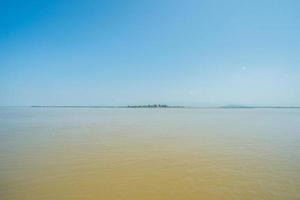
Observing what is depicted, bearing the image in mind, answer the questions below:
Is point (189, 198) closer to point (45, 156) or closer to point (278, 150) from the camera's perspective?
point (45, 156)

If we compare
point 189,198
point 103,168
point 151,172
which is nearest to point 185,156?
point 151,172

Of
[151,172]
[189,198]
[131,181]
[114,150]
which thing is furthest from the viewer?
[114,150]

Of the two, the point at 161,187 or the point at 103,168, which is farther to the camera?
the point at 103,168

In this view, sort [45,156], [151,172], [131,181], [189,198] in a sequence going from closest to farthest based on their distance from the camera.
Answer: [189,198]
[131,181]
[151,172]
[45,156]

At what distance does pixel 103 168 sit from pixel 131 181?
→ 187cm

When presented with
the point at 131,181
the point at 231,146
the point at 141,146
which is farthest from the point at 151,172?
the point at 231,146

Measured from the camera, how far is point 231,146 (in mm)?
14117

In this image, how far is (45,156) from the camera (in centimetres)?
1125

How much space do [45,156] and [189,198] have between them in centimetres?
724

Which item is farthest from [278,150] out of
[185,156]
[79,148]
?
[79,148]

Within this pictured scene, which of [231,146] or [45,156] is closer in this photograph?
[45,156]

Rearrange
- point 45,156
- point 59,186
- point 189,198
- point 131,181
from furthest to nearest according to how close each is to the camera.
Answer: point 45,156, point 131,181, point 59,186, point 189,198

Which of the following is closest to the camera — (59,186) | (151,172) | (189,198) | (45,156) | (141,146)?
(189,198)

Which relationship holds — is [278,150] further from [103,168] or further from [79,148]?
[79,148]
